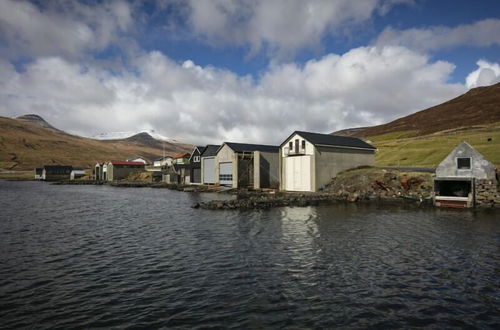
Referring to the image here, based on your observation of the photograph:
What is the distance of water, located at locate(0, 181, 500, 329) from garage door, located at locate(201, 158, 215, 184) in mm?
48280

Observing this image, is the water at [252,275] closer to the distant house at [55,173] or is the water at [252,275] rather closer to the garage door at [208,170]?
the garage door at [208,170]

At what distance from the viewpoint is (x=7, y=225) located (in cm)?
2827

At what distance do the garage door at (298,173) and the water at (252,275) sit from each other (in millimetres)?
25002

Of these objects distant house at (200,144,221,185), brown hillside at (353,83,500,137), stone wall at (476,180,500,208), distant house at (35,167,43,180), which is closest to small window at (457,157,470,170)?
stone wall at (476,180,500,208)

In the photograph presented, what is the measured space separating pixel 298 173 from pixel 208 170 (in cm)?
3009

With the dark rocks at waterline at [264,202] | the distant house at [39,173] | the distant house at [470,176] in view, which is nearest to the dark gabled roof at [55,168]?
the distant house at [39,173]

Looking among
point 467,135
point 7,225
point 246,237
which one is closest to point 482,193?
point 246,237

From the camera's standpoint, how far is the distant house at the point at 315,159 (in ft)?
169

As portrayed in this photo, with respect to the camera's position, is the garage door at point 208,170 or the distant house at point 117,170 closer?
the garage door at point 208,170

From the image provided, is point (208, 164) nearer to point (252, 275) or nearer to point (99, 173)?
point (252, 275)

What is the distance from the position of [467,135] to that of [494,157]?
3552cm

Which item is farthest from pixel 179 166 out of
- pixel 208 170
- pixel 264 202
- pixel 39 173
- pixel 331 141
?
pixel 39 173

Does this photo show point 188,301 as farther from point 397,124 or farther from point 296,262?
point 397,124

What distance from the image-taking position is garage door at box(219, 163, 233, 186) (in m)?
68.2
